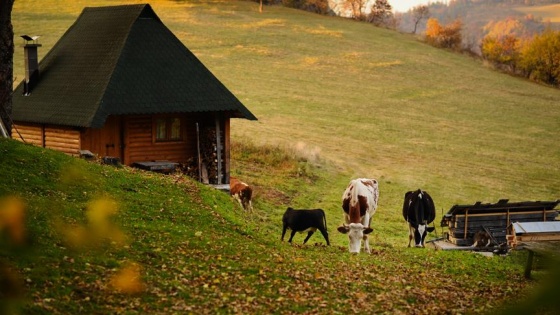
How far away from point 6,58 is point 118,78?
5167 millimetres

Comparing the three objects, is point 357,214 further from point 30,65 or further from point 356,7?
point 356,7

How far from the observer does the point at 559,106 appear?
65.6m

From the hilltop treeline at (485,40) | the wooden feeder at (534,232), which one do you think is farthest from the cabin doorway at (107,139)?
the hilltop treeline at (485,40)

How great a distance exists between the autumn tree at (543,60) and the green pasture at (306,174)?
3.85 meters

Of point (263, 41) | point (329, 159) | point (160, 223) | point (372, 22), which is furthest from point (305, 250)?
point (372, 22)

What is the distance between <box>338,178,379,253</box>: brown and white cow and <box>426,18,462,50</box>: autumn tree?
73.6m

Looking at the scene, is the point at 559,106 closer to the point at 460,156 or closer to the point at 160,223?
the point at 460,156

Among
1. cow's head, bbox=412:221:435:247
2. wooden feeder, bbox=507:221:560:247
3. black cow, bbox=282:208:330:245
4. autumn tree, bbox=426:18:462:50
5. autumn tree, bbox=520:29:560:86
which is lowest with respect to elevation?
cow's head, bbox=412:221:435:247

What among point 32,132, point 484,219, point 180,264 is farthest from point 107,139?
point 180,264

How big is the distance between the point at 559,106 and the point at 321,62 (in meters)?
22.0

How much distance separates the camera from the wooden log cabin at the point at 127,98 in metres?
26.1

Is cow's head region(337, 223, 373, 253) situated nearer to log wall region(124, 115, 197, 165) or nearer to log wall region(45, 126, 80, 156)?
log wall region(124, 115, 197, 165)

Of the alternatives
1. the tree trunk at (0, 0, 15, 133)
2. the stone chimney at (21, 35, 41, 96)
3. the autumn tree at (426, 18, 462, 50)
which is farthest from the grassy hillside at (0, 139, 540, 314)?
the autumn tree at (426, 18, 462, 50)

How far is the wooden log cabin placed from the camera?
26.1m
